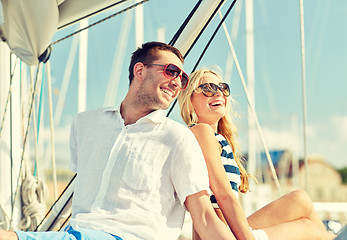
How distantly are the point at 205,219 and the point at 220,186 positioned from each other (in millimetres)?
255

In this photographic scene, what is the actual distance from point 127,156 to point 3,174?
87.9 inches

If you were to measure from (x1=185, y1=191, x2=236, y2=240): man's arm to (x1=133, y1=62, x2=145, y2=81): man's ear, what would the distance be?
1.77ft

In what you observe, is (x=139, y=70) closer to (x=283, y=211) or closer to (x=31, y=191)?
(x=283, y=211)

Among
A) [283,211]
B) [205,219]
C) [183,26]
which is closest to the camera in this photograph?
[205,219]

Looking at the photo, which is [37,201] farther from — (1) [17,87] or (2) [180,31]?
(2) [180,31]

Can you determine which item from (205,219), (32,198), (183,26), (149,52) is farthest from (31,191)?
(205,219)

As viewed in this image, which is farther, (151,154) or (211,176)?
(211,176)

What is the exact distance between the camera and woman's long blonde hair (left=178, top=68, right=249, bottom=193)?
7.73 feet

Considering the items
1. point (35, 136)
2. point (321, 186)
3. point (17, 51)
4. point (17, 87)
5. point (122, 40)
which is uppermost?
point (17, 51)

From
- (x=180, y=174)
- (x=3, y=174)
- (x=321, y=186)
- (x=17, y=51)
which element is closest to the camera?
(x=180, y=174)

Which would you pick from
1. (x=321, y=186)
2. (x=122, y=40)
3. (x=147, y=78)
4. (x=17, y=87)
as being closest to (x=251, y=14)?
(x=122, y=40)

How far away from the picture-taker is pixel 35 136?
12.8 feet

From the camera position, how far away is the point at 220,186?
1988 mm

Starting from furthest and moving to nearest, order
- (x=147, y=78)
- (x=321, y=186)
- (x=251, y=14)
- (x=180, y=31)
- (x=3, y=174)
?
(x=321, y=186)
(x=251, y=14)
(x=3, y=174)
(x=180, y=31)
(x=147, y=78)
